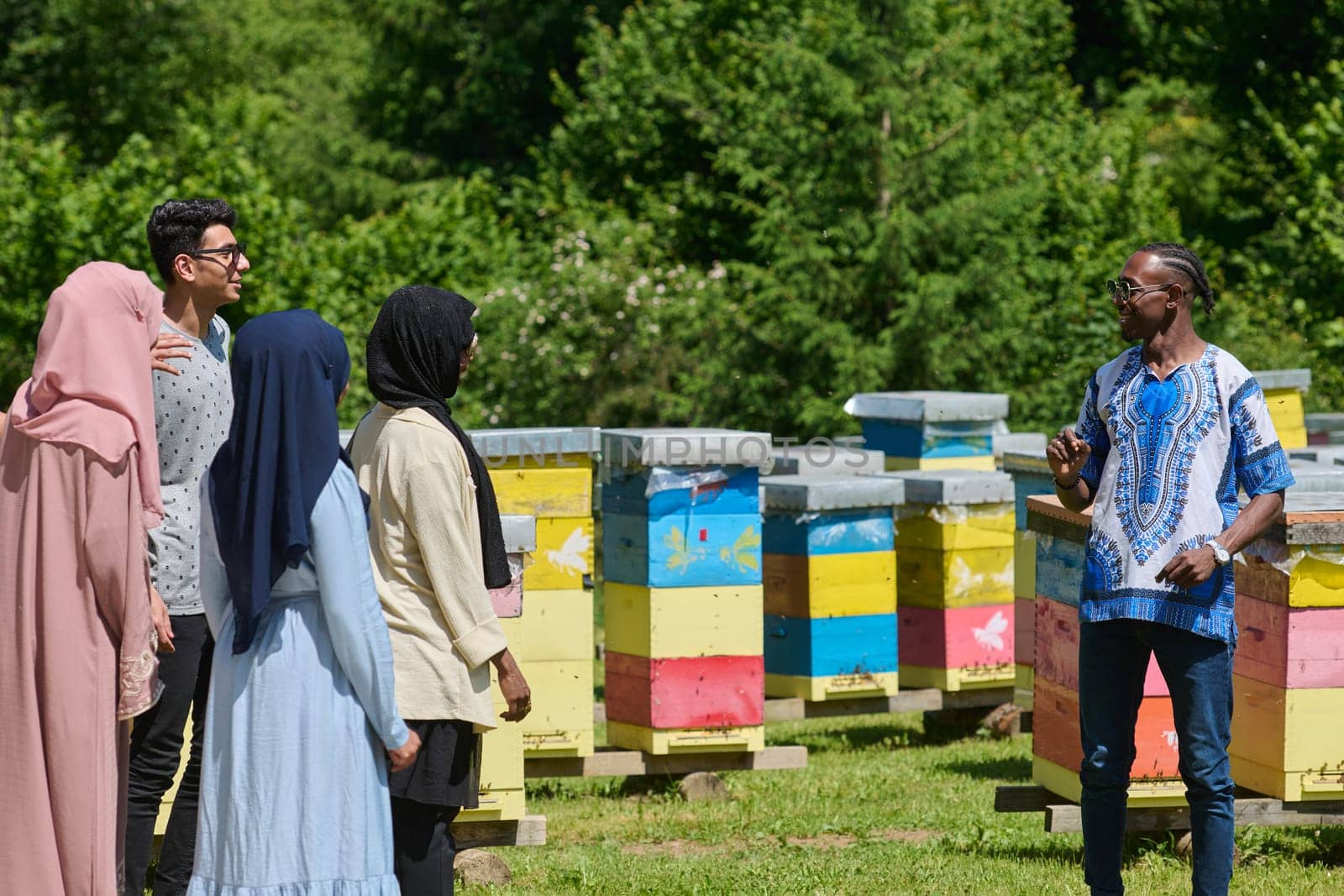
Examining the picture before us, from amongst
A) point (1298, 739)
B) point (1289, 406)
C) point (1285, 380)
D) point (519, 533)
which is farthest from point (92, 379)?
point (1289, 406)

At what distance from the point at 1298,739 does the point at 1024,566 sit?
1.83 meters

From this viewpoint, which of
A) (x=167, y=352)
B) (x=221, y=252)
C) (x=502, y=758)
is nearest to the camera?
Result: (x=167, y=352)

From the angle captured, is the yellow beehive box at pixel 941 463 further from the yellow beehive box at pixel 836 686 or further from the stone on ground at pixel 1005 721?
the yellow beehive box at pixel 836 686

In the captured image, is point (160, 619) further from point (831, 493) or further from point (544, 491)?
point (831, 493)

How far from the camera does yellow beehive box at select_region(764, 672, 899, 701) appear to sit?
6.62m

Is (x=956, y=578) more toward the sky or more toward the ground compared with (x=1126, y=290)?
more toward the ground

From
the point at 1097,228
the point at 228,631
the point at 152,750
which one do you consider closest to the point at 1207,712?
the point at 228,631

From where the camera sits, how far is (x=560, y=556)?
550cm

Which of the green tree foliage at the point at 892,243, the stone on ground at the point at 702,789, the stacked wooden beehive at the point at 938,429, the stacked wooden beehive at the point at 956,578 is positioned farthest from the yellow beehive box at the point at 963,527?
the green tree foliage at the point at 892,243

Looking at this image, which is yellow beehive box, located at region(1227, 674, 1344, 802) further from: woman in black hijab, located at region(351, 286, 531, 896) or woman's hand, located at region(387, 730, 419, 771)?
woman's hand, located at region(387, 730, 419, 771)

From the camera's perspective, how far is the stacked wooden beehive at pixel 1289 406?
25.3 ft

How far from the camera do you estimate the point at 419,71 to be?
26156 mm

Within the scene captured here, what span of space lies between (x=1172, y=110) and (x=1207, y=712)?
27941 mm

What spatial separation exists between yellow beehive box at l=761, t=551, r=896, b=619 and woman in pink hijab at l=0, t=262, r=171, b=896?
3636 millimetres
